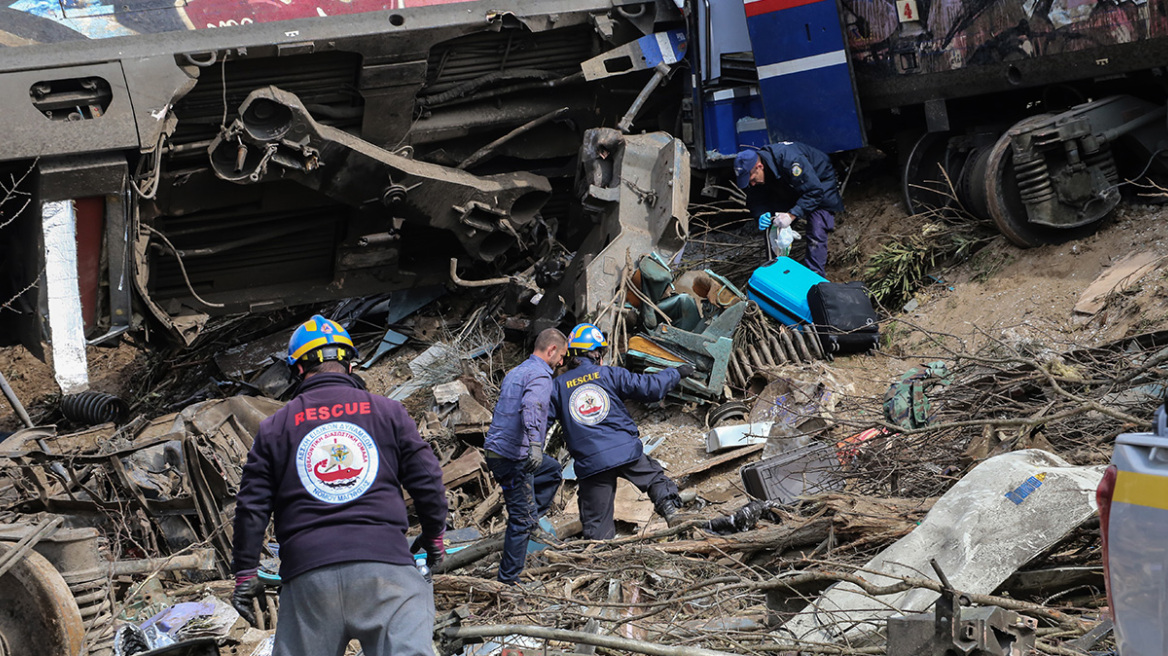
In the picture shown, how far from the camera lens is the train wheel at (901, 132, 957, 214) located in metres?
9.45

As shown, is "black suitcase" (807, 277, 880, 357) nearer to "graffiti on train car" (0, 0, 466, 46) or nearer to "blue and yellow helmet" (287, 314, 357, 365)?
"graffiti on train car" (0, 0, 466, 46)

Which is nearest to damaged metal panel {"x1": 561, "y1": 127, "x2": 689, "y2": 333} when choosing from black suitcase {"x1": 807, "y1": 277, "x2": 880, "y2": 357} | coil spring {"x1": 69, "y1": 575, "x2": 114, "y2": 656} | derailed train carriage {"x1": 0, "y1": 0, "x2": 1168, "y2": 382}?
derailed train carriage {"x1": 0, "y1": 0, "x2": 1168, "y2": 382}

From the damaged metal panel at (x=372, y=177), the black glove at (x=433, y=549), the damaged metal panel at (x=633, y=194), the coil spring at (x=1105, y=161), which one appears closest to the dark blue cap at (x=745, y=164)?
the damaged metal panel at (x=633, y=194)

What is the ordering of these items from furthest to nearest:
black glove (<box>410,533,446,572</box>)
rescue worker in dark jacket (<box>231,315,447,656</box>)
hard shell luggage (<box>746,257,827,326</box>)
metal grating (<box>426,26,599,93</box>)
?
1. metal grating (<box>426,26,599,93</box>)
2. hard shell luggage (<box>746,257,827,326</box>)
3. black glove (<box>410,533,446,572</box>)
4. rescue worker in dark jacket (<box>231,315,447,656</box>)

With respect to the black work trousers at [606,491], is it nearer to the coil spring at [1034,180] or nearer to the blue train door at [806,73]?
the coil spring at [1034,180]

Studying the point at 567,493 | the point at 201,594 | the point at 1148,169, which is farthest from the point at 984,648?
the point at 1148,169

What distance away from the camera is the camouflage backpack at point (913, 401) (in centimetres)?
Answer: 620

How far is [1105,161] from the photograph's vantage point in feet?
26.7

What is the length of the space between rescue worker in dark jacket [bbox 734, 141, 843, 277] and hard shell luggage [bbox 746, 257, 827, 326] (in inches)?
14.9

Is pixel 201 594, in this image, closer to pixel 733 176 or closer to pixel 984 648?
pixel 984 648

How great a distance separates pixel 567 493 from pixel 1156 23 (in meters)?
4.60

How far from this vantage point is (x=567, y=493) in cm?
820

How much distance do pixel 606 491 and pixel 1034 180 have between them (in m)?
3.57

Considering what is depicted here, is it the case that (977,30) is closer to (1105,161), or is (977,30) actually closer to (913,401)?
(1105,161)
